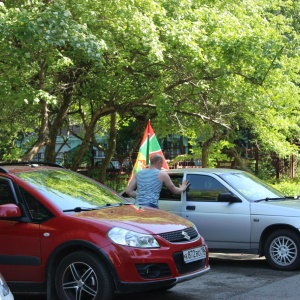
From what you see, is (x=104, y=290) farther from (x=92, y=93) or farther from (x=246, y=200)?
(x=92, y=93)

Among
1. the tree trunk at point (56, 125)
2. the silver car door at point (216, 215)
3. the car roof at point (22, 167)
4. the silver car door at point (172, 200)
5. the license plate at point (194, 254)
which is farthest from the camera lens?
the tree trunk at point (56, 125)

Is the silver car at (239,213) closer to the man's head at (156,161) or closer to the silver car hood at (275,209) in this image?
the silver car hood at (275,209)

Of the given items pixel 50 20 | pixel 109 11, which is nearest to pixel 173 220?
pixel 50 20

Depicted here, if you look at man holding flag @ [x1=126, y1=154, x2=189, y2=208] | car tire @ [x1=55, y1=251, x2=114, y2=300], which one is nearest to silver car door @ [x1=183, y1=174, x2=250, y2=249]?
A: man holding flag @ [x1=126, y1=154, x2=189, y2=208]

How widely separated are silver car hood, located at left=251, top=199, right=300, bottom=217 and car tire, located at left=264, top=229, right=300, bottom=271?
11.1 inches

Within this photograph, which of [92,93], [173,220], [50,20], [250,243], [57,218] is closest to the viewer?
[57,218]

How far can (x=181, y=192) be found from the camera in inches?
364

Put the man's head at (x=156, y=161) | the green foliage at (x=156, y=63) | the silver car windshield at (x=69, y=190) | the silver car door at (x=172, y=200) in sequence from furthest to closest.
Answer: the green foliage at (x=156, y=63), the silver car door at (x=172, y=200), the man's head at (x=156, y=161), the silver car windshield at (x=69, y=190)

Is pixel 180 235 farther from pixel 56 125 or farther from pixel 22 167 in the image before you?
pixel 56 125

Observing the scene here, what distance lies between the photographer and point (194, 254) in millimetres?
6453

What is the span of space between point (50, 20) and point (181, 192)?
3.70m

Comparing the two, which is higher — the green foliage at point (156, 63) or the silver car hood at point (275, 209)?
the green foliage at point (156, 63)

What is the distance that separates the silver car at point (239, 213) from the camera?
8.71 metres

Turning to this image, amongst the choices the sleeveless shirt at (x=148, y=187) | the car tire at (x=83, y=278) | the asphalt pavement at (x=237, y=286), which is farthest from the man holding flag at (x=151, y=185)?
the car tire at (x=83, y=278)
